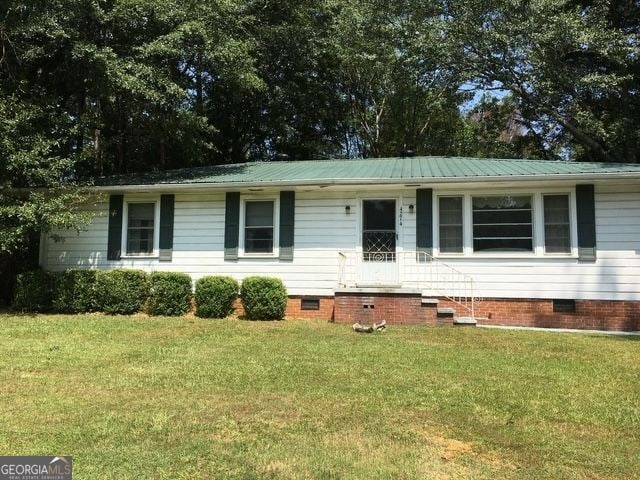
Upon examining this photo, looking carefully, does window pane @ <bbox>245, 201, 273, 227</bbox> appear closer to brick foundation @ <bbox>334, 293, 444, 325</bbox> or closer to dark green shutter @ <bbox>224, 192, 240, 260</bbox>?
dark green shutter @ <bbox>224, 192, 240, 260</bbox>

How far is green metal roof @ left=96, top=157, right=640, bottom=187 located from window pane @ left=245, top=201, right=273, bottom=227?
617mm

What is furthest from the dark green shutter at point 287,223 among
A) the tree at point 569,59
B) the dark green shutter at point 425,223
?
the tree at point 569,59

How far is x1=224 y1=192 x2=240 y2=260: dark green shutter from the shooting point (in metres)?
Answer: 12.5

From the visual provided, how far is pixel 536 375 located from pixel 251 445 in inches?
153

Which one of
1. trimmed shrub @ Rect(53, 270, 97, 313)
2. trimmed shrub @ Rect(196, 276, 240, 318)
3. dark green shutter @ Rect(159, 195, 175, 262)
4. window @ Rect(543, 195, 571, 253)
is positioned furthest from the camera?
dark green shutter @ Rect(159, 195, 175, 262)

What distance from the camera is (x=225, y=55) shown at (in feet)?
42.7

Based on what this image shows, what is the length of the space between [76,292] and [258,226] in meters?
4.34

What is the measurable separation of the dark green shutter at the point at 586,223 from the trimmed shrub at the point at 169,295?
27.6ft

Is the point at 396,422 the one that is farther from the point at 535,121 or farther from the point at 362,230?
the point at 535,121

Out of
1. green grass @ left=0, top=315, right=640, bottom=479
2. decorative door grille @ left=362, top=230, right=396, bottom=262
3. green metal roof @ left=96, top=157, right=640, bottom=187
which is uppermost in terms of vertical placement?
green metal roof @ left=96, top=157, right=640, bottom=187

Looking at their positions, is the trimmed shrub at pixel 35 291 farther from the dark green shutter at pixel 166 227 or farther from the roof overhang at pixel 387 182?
→ the dark green shutter at pixel 166 227

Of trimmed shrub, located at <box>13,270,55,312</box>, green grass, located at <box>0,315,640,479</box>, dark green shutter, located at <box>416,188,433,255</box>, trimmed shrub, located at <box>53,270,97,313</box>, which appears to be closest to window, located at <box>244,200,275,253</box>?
dark green shutter, located at <box>416,188,433,255</box>

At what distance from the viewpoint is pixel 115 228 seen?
13.1 metres

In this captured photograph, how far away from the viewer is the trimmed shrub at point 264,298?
37.6 feet
